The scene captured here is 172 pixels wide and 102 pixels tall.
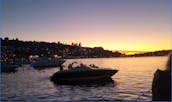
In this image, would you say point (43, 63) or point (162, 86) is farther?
point (43, 63)

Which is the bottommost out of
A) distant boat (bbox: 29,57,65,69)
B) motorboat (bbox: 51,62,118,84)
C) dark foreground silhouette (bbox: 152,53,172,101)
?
motorboat (bbox: 51,62,118,84)

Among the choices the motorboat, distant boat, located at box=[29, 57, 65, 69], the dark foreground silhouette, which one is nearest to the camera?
the dark foreground silhouette

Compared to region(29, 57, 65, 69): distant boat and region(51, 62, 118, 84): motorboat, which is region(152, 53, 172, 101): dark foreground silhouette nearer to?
region(51, 62, 118, 84): motorboat

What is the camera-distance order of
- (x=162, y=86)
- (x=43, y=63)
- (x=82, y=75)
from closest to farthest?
(x=162, y=86) < (x=82, y=75) < (x=43, y=63)

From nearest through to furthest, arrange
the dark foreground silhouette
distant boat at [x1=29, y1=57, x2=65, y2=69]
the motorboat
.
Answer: the dark foreground silhouette < the motorboat < distant boat at [x1=29, y1=57, x2=65, y2=69]

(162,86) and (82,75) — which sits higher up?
(162,86)

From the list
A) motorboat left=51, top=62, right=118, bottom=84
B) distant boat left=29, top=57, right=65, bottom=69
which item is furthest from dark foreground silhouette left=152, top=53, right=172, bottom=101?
distant boat left=29, top=57, right=65, bottom=69

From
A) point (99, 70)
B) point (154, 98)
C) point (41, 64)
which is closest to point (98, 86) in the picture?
point (99, 70)

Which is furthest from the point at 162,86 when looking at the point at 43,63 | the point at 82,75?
the point at 43,63

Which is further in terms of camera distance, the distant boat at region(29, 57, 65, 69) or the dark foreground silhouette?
the distant boat at region(29, 57, 65, 69)

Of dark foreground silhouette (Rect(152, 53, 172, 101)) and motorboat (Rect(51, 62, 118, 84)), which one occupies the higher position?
dark foreground silhouette (Rect(152, 53, 172, 101))

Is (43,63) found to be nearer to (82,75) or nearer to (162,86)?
(82,75)

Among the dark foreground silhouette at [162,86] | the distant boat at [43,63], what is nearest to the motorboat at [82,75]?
the dark foreground silhouette at [162,86]

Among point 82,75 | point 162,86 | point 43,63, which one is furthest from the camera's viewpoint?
point 43,63
